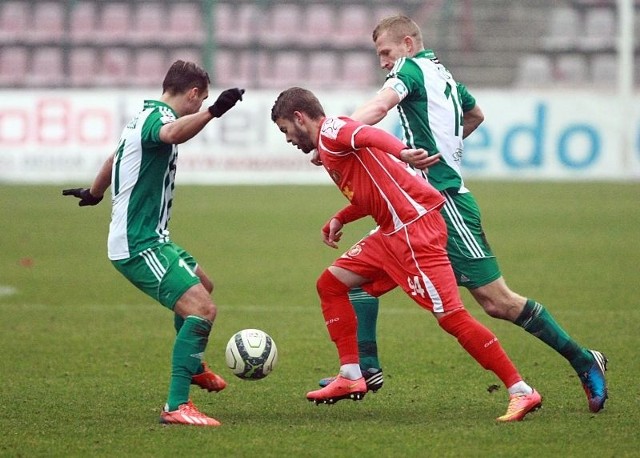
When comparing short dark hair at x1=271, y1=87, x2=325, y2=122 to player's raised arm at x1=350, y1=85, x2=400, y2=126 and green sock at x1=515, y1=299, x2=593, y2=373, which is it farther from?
green sock at x1=515, y1=299, x2=593, y2=373

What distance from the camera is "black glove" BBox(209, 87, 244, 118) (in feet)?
18.9

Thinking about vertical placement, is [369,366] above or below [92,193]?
below

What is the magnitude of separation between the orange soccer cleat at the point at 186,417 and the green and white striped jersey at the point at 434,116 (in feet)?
5.73

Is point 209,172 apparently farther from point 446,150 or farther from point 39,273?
point 446,150

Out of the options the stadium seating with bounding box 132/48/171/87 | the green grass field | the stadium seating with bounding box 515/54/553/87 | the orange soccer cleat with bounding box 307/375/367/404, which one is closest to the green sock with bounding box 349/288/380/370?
the green grass field

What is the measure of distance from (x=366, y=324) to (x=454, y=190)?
3.19 ft

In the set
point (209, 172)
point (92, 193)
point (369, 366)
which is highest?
point (92, 193)

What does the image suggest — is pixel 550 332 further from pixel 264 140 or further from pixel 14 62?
pixel 14 62

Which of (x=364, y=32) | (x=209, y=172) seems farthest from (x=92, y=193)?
(x=364, y=32)

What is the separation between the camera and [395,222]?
6164mm

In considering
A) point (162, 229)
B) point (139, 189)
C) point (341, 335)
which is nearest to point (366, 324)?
point (341, 335)

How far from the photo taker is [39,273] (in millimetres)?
12961

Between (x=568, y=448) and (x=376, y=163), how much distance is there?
173 centimetres

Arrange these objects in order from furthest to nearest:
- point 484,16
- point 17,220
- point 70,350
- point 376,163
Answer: point 484,16 < point 17,220 < point 70,350 < point 376,163
